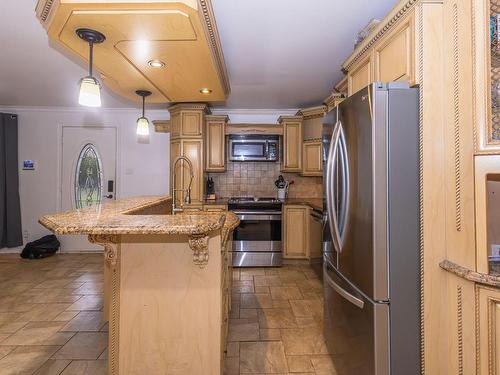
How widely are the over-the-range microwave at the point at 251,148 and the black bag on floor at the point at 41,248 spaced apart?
3.15 metres

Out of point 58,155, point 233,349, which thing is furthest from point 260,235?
point 58,155

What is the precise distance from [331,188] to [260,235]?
2240mm

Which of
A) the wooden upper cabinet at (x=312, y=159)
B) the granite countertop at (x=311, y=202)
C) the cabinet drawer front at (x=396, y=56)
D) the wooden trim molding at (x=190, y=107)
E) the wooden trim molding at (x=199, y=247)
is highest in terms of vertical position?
the wooden trim molding at (x=190, y=107)

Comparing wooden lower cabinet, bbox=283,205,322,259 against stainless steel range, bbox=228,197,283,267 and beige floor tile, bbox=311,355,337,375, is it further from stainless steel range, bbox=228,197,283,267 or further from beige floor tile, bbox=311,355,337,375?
beige floor tile, bbox=311,355,337,375

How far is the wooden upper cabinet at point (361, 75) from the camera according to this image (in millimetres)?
1855

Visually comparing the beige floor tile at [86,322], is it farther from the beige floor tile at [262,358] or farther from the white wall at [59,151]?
the white wall at [59,151]

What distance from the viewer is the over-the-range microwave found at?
13.7 ft

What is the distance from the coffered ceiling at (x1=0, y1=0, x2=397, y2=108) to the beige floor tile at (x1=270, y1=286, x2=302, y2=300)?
2435mm

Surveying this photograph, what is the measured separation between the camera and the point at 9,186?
4.30 meters

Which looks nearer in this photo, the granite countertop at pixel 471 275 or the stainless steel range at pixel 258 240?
the granite countertop at pixel 471 275

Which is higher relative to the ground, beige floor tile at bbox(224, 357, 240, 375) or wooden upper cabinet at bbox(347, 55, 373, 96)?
wooden upper cabinet at bbox(347, 55, 373, 96)

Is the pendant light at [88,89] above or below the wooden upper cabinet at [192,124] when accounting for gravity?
below

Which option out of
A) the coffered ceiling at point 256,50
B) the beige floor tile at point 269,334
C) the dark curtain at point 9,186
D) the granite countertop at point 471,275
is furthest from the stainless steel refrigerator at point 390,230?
the dark curtain at point 9,186

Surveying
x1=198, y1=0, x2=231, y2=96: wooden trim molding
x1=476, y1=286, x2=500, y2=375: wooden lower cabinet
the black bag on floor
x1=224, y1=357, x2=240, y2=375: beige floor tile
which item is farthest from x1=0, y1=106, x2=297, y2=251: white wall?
x1=476, y1=286, x2=500, y2=375: wooden lower cabinet
